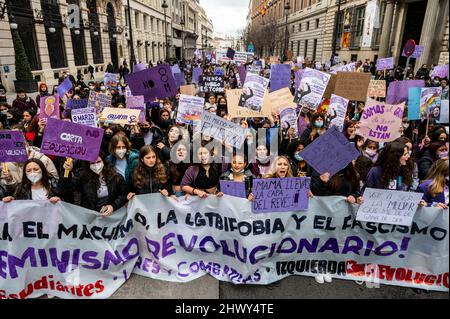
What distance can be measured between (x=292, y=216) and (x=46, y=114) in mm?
4817

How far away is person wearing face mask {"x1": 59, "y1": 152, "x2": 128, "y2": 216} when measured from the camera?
3415 mm

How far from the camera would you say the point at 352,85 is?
6.10 meters

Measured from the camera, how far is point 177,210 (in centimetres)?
333

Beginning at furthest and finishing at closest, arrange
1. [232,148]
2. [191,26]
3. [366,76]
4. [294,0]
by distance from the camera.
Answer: [191,26]
[294,0]
[366,76]
[232,148]

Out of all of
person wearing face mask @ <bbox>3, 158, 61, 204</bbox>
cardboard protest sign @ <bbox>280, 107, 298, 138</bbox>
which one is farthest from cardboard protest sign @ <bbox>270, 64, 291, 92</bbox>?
person wearing face mask @ <bbox>3, 158, 61, 204</bbox>

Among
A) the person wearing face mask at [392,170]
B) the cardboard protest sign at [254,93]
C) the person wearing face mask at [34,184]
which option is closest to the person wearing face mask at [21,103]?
the person wearing face mask at [34,184]

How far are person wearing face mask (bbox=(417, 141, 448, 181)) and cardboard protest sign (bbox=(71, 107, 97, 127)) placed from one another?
540 cm

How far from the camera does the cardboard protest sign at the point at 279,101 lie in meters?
5.79

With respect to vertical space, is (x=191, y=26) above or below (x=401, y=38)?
above

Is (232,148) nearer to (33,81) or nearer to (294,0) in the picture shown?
(33,81)

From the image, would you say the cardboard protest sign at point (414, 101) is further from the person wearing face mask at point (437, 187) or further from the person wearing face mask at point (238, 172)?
the person wearing face mask at point (238, 172)

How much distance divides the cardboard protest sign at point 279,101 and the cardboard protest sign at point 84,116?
3184mm

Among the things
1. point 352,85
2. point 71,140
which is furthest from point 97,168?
point 352,85

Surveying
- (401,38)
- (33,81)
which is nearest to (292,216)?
(33,81)
